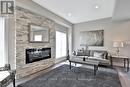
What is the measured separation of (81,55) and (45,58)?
90.2 inches

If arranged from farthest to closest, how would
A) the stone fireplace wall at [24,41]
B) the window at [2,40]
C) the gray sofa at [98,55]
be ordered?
the gray sofa at [98,55] < the stone fireplace wall at [24,41] < the window at [2,40]

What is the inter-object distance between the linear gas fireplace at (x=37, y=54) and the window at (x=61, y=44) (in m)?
1.56

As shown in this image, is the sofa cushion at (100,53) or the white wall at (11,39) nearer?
the white wall at (11,39)

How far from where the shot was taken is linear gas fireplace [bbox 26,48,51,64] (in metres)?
3.97

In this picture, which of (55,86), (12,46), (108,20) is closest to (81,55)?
(108,20)

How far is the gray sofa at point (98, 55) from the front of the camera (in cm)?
508

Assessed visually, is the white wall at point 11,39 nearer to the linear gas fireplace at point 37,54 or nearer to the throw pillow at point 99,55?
the linear gas fireplace at point 37,54

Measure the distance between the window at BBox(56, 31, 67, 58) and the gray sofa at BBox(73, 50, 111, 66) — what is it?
4.05ft

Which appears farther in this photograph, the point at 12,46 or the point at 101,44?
the point at 101,44

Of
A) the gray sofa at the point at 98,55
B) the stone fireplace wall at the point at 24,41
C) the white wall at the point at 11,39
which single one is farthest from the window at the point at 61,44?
the white wall at the point at 11,39

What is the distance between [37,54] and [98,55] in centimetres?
330

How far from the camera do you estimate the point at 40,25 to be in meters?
4.58

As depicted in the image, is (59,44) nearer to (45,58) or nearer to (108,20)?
(45,58)

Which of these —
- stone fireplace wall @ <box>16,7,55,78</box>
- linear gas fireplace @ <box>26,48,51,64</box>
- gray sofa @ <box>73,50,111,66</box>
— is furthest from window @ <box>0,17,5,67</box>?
gray sofa @ <box>73,50,111,66</box>
